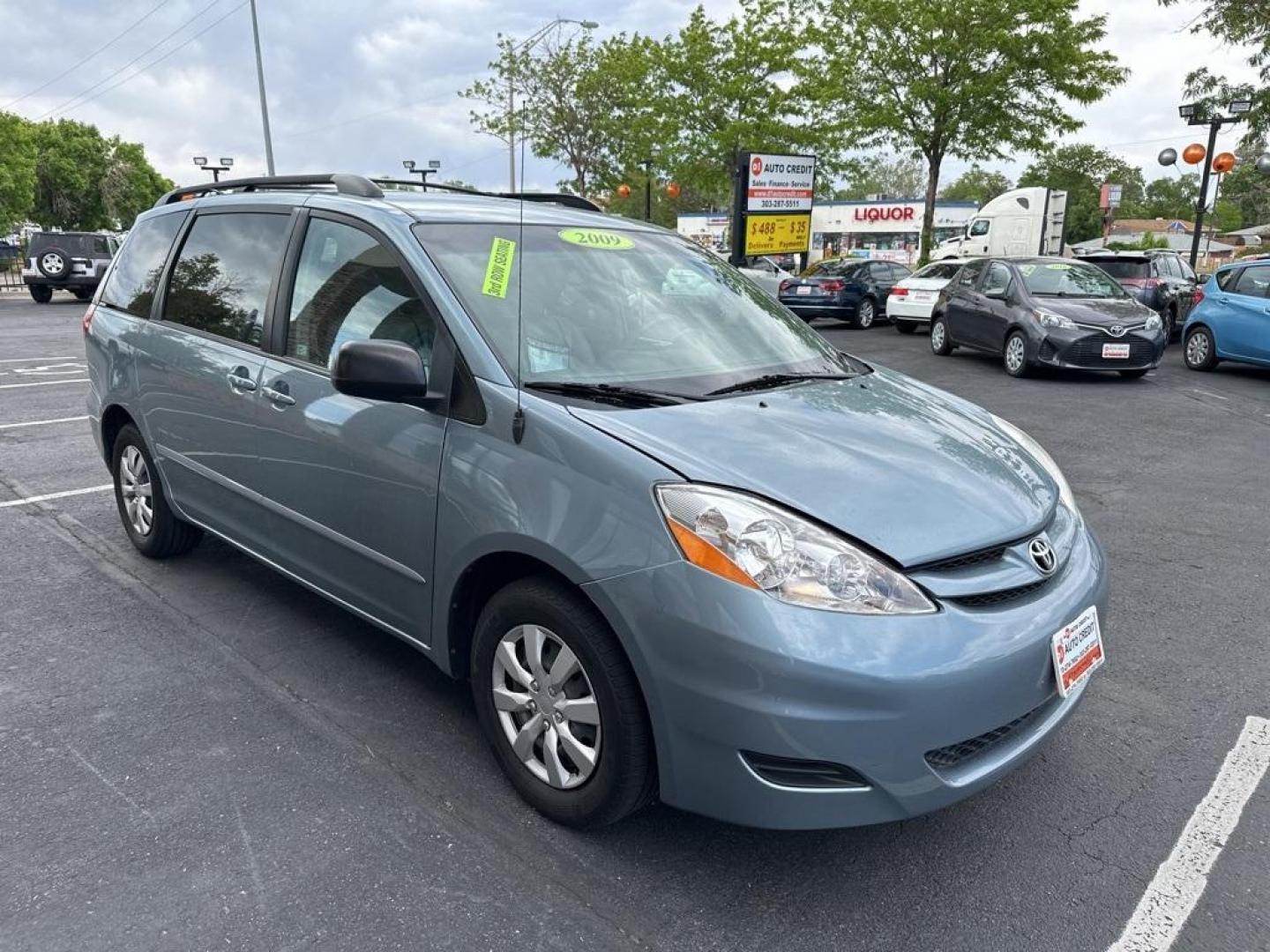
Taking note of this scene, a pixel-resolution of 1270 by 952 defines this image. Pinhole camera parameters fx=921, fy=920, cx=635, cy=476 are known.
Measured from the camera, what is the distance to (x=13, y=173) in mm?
41062

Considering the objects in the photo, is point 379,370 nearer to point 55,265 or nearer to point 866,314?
point 866,314

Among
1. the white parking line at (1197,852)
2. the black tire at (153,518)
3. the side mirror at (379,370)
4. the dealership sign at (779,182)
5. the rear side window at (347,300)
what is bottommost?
the white parking line at (1197,852)

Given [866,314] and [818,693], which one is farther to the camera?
[866,314]

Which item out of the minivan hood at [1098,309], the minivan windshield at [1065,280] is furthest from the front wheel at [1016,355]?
the minivan windshield at [1065,280]

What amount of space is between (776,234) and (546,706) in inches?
656

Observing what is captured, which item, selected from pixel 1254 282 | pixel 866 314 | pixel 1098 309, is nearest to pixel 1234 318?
pixel 1254 282

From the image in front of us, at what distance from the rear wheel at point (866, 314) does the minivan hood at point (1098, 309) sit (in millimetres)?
7578

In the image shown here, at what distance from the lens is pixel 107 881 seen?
2.35 meters

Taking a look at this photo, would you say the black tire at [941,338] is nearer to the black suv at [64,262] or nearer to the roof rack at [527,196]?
the roof rack at [527,196]

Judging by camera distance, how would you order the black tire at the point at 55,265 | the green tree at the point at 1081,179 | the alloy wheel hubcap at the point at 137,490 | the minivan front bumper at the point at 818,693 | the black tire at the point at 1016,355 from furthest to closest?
the green tree at the point at 1081,179
the black tire at the point at 55,265
the black tire at the point at 1016,355
the alloy wheel hubcap at the point at 137,490
the minivan front bumper at the point at 818,693

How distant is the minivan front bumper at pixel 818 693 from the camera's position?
203 cm

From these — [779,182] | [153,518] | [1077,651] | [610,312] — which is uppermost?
[779,182]

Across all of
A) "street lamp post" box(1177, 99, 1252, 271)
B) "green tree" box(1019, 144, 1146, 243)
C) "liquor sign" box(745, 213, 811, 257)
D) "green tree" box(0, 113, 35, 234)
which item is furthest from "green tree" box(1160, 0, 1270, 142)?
"green tree" box(1019, 144, 1146, 243)

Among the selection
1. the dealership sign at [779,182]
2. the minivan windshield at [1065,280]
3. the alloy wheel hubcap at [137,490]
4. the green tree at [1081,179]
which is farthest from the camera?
the green tree at [1081,179]
